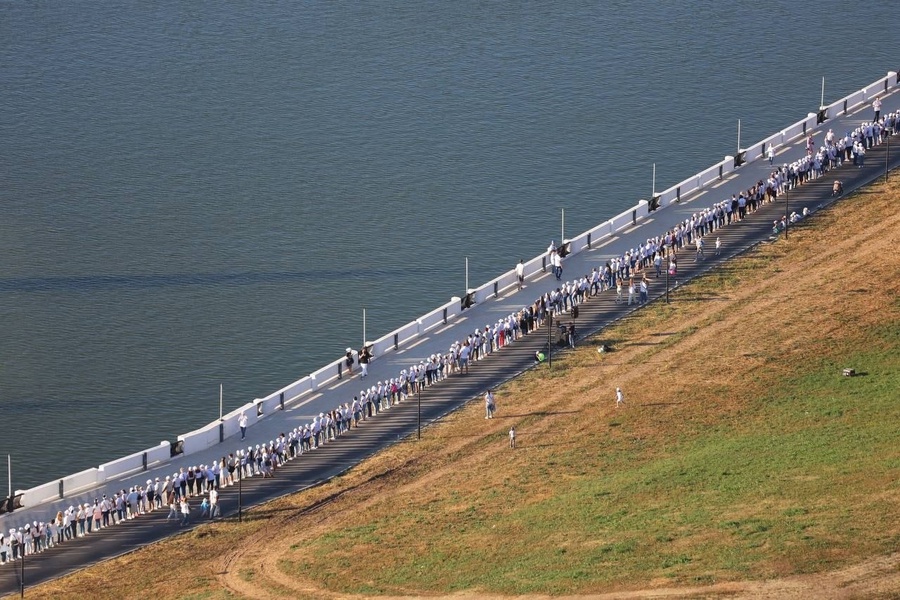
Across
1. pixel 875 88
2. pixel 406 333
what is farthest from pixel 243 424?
pixel 875 88

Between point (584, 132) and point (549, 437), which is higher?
point (584, 132)

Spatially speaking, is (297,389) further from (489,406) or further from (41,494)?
(41,494)

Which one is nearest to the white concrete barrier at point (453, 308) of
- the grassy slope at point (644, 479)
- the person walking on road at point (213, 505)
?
the grassy slope at point (644, 479)

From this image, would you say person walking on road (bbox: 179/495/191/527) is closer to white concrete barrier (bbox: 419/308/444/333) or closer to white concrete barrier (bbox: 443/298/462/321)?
white concrete barrier (bbox: 419/308/444/333)

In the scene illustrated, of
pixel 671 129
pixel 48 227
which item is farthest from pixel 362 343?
pixel 671 129

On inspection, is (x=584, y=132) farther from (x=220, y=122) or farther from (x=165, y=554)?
(x=165, y=554)

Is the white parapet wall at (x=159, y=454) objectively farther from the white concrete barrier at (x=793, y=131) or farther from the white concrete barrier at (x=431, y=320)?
the white concrete barrier at (x=793, y=131)
